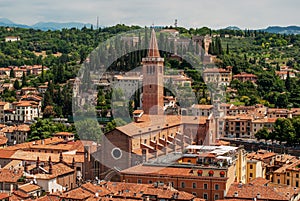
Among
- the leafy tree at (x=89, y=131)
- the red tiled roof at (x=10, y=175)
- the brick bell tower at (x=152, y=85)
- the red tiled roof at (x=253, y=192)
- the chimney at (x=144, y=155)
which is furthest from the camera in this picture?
the leafy tree at (x=89, y=131)

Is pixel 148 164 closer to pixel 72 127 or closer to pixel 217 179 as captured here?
pixel 217 179

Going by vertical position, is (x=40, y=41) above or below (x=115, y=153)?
above

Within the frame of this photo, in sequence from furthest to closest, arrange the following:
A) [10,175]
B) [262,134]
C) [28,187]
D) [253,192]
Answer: [262,134], [10,175], [28,187], [253,192]

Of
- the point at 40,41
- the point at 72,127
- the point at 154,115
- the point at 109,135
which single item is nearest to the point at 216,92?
the point at 72,127

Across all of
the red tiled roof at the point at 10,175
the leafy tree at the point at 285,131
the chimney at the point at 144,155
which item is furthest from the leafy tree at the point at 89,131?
the leafy tree at the point at 285,131

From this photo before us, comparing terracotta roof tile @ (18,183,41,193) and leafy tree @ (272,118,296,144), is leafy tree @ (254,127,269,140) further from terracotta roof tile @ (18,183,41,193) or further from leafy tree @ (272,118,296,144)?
terracotta roof tile @ (18,183,41,193)

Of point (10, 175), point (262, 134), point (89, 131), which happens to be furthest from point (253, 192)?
point (262, 134)

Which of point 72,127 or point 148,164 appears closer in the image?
point 148,164

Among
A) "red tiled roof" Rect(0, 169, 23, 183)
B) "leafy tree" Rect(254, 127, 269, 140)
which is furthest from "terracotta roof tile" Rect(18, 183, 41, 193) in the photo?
"leafy tree" Rect(254, 127, 269, 140)

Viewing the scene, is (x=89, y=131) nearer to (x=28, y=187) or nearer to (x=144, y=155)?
(x=144, y=155)

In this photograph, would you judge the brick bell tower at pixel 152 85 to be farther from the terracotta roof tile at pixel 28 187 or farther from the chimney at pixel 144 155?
the terracotta roof tile at pixel 28 187

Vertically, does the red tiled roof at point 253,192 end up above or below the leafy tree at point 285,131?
below
